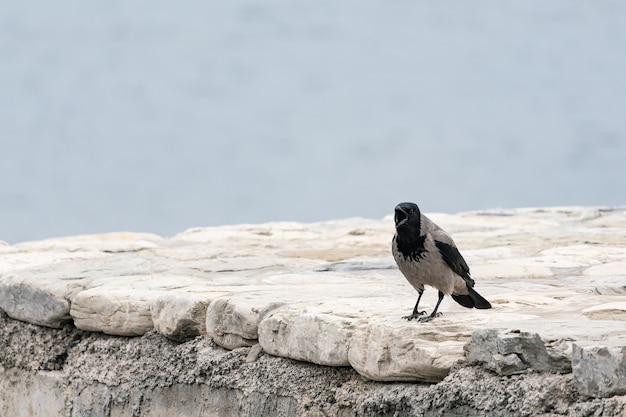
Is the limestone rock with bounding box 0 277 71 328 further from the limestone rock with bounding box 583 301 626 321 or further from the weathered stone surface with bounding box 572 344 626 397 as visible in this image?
the weathered stone surface with bounding box 572 344 626 397

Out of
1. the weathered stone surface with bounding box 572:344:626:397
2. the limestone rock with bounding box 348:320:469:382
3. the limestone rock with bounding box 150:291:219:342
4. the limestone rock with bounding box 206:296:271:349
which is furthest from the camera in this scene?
the limestone rock with bounding box 150:291:219:342

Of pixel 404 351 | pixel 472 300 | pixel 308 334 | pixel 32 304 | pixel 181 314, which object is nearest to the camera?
pixel 404 351

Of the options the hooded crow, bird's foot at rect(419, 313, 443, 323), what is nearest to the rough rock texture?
bird's foot at rect(419, 313, 443, 323)

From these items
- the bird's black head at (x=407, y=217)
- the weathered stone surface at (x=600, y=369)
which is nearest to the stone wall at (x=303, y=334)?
the weathered stone surface at (x=600, y=369)

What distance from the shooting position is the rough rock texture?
279cm

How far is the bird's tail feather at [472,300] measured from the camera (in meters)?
3.56

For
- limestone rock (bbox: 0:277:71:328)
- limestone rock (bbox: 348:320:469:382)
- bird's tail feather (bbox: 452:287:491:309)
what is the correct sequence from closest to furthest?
limestone rock (bbox: 348:320:469:382)
bird's tail feather (bbox: 452:287:491:309)
limestone rock (bbox: 0:277:71:328)

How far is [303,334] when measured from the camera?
3385mm

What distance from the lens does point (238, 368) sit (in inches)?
146

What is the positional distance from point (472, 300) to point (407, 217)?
42 centimetres

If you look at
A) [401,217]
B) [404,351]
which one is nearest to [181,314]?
[401,217]

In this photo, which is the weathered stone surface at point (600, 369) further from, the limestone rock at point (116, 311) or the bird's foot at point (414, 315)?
Answer: the limestone rock at point (116, 311)

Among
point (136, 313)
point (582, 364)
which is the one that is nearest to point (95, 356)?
point (136, 313)

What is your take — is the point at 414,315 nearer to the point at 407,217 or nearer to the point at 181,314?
the point at 407,217
